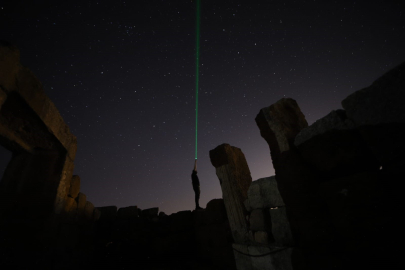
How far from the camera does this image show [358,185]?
1395 mm

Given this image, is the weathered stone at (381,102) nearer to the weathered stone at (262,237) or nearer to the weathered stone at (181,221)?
the weathered stone at (262,237)

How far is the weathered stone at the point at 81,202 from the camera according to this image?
464 centimetres

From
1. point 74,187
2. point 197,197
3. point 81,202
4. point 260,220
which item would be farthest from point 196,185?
point 260,220

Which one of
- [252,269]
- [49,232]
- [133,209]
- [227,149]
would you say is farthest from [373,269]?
[133,209]

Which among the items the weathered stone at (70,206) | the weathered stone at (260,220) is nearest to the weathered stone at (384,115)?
the weathered stone at (260,220)

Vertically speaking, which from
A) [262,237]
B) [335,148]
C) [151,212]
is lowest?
[262,237]

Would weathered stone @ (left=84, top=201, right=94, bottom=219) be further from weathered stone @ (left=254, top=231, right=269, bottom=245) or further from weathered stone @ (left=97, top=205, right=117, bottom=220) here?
weathered stone @ (left=254, top=231, right=269, bottom=245)

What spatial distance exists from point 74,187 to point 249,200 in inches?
173

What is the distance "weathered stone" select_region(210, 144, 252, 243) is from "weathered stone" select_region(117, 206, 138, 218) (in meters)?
4.41

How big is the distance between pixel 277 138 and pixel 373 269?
4.29ft

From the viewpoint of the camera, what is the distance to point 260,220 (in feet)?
8.09

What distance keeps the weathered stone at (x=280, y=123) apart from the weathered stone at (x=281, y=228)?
0.68m

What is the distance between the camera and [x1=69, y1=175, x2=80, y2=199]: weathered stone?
437 cm

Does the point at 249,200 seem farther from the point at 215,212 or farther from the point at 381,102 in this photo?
the point at 381,102
